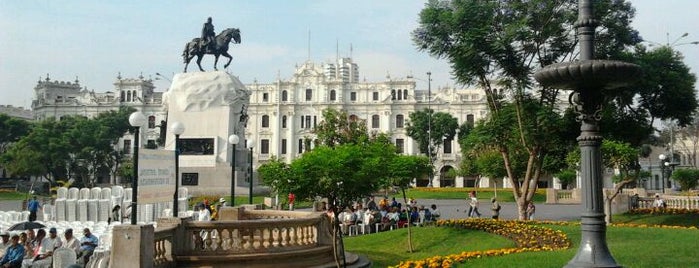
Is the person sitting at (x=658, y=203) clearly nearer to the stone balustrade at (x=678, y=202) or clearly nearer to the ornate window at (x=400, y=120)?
the stone balustrade at (x=678, y=202)

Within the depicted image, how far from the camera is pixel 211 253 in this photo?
11.6 meters

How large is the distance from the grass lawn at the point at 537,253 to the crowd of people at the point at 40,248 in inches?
270

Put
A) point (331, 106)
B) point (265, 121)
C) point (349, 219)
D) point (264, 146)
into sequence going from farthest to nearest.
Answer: point (265, 121)
point (264, 146)
point (331, 106)
point (349, 219)

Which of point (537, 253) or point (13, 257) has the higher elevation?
point (537, 253)

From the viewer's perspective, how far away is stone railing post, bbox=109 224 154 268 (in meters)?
10.3

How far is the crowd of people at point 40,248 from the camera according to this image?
1328cm

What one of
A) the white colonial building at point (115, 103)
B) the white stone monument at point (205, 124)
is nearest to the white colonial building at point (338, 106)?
the white colonial building at point (115, 103)

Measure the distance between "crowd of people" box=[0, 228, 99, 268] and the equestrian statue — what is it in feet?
81.4

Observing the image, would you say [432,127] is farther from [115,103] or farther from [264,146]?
[115,103]

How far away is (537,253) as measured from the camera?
12969mm

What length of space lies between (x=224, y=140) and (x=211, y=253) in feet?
84.4

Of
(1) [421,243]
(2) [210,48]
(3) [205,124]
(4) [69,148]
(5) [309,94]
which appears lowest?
(1) [421,243]

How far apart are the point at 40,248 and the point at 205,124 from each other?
23.1 metres

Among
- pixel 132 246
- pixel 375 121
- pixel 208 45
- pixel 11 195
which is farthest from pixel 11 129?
pixel 132 246
